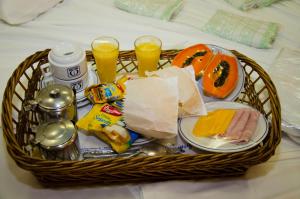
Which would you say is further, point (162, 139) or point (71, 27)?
point (71, 27)

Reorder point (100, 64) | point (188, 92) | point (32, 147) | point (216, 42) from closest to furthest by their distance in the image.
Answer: point (32, 147) → point (188, 92) → point (100, 64) → point (216, 42)

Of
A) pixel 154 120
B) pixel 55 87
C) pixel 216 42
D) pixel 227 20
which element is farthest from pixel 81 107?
pixel 227 20

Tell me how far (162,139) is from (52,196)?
0.27m

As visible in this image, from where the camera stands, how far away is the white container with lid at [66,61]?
0.77 meters

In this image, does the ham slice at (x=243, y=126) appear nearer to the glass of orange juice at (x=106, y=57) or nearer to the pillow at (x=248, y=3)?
the glass of orange juice at (x=106, y=57)

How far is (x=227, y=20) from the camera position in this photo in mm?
1228

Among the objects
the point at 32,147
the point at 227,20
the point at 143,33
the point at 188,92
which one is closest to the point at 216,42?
the point at 227,20

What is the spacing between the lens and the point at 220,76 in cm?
88

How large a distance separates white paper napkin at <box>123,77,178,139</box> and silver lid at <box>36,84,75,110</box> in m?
0.13

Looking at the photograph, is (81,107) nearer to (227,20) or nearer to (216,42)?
(216,42)

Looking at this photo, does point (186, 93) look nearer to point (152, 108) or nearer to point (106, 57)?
point (152, 108)

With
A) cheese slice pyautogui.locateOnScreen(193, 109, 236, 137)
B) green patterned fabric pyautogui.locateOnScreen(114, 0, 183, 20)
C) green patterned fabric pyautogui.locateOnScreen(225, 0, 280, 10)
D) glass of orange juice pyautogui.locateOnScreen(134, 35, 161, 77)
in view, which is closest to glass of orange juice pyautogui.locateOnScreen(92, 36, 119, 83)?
glass of orange juice pyautogui.locateOnScreen(134, 35, 161, 77)

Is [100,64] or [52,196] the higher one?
[100,64]

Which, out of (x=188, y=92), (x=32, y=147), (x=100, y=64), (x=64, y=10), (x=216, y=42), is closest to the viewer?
(x=32, y=147)
